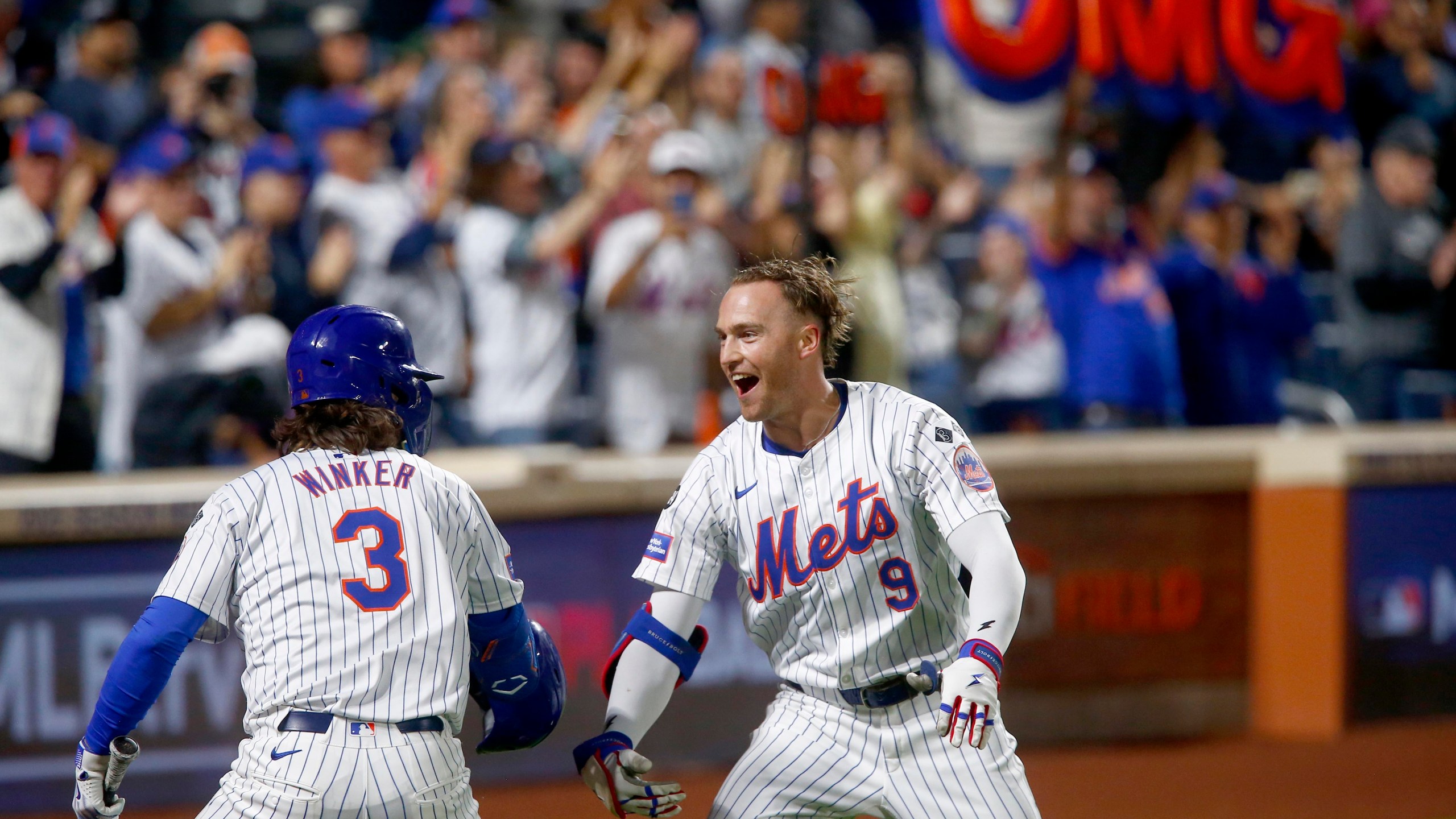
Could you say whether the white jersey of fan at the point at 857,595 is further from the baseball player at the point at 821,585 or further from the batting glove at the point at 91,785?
the batting glove at the point at 91,785

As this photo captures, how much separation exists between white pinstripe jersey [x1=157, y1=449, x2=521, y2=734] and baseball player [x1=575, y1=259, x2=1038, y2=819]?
60 cm

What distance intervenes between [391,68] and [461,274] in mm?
2073

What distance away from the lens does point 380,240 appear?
7.59 metres

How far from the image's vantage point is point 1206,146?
10305 mm

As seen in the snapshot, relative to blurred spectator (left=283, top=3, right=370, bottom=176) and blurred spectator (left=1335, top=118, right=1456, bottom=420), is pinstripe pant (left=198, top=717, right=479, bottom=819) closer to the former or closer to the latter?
blurred spectator (left=283, top=3, right=370, bottom=176)

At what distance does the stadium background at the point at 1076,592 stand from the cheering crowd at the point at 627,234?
13cm

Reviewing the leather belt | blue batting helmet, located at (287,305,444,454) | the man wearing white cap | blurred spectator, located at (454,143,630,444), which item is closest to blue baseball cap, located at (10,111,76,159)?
blurred spectator, located at (454,143,630,444)

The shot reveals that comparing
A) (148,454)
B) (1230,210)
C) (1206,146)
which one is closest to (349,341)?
(148,454)

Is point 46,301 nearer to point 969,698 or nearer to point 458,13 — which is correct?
point 458,13

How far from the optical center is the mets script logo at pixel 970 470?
3.48 m

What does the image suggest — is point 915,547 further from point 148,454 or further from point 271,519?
point 148,454

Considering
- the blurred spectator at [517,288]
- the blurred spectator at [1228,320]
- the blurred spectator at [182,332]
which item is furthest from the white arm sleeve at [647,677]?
the blurred spectator at [1228,320]

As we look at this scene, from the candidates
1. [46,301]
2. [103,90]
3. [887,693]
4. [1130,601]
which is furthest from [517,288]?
[887,693]

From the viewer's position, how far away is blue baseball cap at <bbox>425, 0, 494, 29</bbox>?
28.2ft
